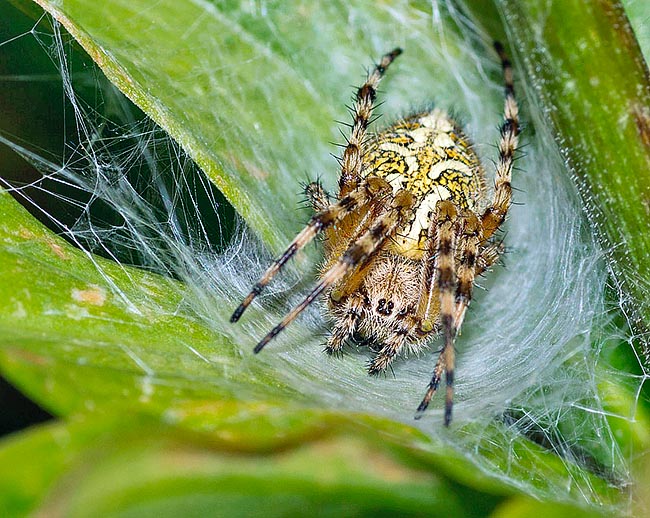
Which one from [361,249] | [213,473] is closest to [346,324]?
[361,249]

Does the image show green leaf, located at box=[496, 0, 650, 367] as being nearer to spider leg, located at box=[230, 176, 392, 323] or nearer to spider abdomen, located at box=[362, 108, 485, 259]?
spider abdomen, located at box=[362, 108, 485, 259]

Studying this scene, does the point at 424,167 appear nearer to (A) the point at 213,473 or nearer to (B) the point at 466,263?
(B) the point at 466,263

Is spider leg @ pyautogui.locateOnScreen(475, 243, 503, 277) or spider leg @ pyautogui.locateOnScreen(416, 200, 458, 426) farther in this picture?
spider leg @ pyautogui.locateOnScreen(475, 243, 503, 277)

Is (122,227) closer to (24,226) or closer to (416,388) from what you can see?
(24,226)

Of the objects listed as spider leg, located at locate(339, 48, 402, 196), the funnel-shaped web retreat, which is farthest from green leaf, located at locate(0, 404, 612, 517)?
spider leg, located at locate(339, 48, 402, 196)

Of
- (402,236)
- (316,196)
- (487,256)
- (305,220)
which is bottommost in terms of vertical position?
(305,220)

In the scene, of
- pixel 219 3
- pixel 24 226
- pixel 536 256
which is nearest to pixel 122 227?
pixel 24 226
